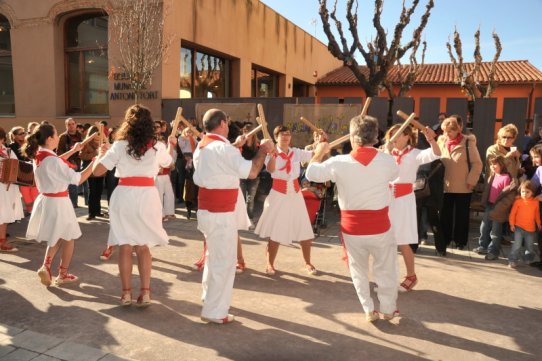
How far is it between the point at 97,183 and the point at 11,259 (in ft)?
8.86

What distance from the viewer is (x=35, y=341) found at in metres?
3.56

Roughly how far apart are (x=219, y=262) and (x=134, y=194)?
1.08 meters

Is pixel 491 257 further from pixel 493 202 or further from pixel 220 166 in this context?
pixel 220 166

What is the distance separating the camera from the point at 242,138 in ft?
13.7

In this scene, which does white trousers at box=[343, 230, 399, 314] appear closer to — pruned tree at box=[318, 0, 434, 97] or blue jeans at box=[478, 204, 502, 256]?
blue jeans at box=[478, 204, 502, 256]

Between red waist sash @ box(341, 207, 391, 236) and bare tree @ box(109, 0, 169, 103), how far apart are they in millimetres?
9266

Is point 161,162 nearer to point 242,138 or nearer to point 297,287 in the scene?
point 242,138

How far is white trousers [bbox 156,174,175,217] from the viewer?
7793 mm

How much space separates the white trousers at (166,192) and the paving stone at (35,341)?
166 inches

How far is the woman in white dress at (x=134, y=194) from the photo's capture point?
13.4 ft

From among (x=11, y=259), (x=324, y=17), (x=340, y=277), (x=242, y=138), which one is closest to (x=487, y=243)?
(x=340, y=277)

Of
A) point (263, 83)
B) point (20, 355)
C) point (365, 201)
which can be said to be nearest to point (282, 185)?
point (365, 201)

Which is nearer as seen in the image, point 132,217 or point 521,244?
point 132,217

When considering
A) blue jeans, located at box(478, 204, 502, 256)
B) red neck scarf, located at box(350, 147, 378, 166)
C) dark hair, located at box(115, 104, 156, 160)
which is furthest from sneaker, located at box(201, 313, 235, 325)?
blue jeans, located at box(478, 204, 502, 256)
